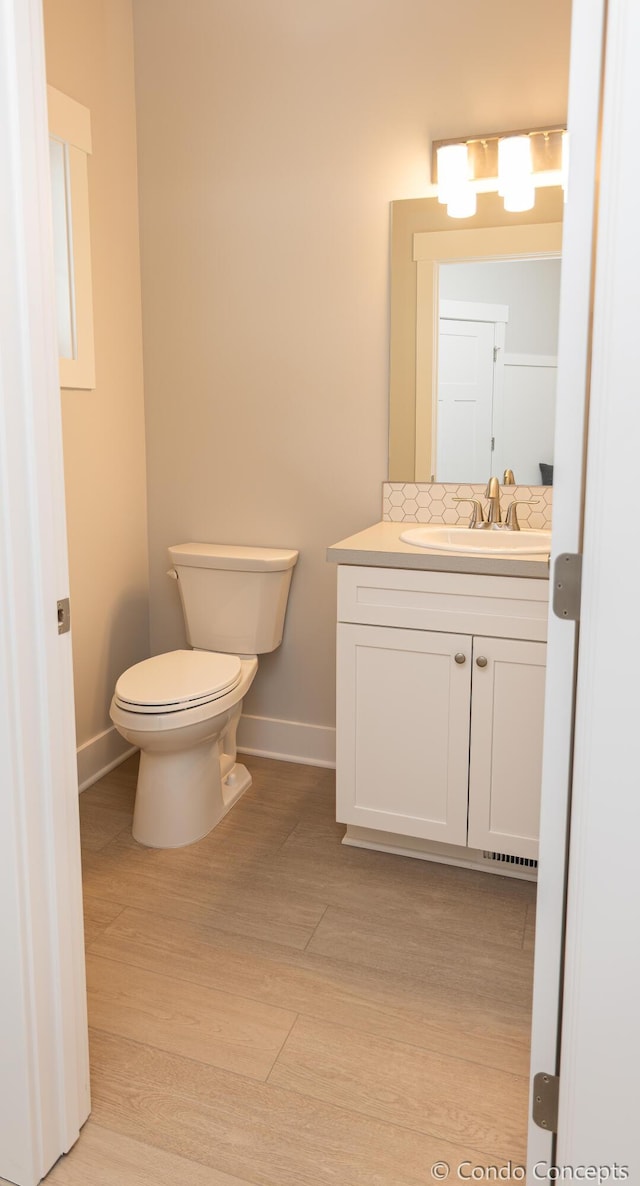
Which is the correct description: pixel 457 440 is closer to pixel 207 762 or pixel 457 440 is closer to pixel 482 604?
pixel 482 604

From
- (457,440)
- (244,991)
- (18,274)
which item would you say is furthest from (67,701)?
(457,440)

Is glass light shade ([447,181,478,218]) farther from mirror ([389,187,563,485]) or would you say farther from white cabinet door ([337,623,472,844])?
white cabinet door ([337,623,472,844])

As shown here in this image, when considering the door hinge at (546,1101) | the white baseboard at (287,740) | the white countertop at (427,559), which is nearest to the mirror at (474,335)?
the white countertop at (427,559)

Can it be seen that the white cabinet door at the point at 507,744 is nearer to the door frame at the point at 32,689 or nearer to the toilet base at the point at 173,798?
the toilet base at the point at 173,798

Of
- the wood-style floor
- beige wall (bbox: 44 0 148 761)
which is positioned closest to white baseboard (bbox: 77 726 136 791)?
beige wall (bbox: 44 0 148 761)

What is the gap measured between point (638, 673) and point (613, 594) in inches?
3.9

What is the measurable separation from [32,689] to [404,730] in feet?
4.11

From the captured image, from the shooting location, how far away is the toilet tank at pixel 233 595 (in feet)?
9.34

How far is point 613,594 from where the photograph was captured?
1051 mm

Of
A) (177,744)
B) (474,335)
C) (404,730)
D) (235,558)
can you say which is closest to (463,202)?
(474,335)

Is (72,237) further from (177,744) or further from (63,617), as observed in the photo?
(63,617)

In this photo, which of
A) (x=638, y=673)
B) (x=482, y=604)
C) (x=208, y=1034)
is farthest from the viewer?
(x=482, y=604)

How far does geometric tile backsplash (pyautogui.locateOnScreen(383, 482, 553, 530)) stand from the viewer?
264cm

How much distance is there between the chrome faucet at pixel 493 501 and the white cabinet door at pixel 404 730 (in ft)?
1.72
